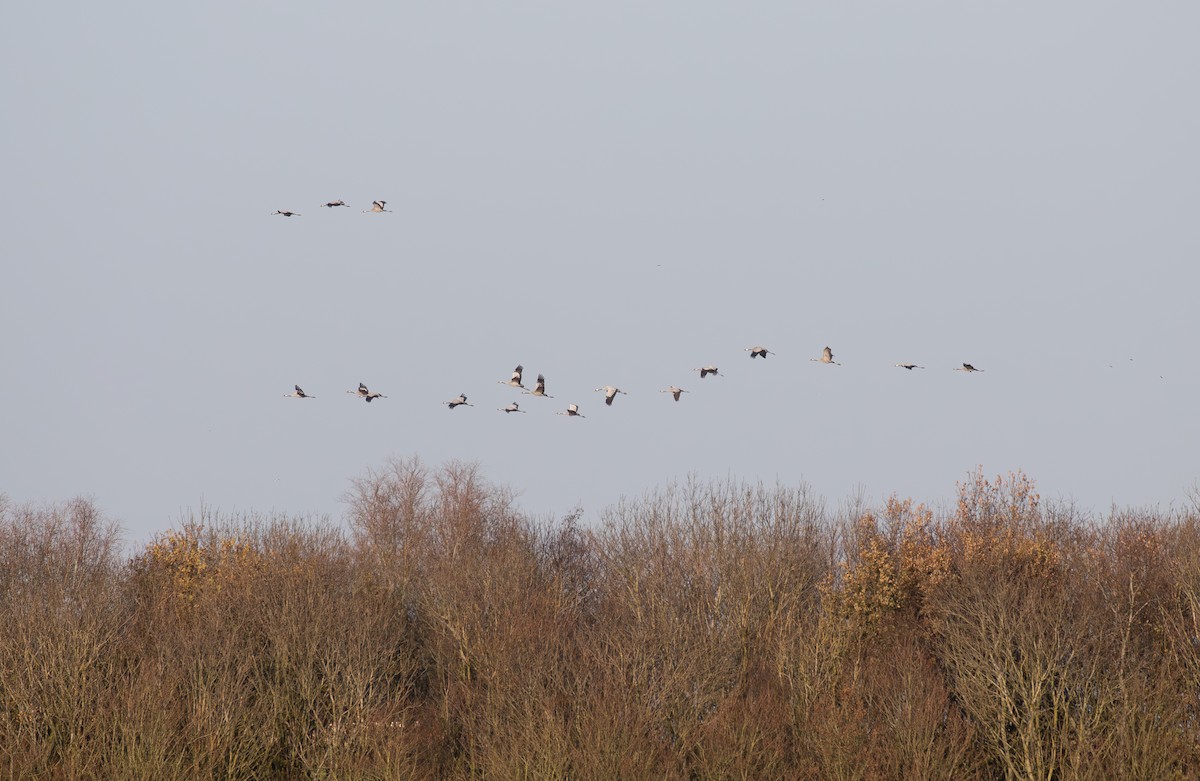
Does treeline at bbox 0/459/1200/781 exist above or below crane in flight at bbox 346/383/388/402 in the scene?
below

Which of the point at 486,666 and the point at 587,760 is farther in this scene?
the point at 486,666

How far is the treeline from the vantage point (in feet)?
126

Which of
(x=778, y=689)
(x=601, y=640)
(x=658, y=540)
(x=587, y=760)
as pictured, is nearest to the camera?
(x=587, y=760)

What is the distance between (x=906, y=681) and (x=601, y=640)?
14164mm

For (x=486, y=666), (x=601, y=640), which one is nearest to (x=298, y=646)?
(x=486, y=666)

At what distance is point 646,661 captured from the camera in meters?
43.9

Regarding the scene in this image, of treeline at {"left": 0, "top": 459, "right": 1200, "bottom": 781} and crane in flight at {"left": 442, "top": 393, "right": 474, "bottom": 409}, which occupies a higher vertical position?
crane in flight at {"left": 442, "top": 393, "right": 474, "bottom": 409}

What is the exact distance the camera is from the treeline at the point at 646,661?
38.3 m

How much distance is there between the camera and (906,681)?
4022cm

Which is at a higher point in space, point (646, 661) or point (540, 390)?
point (540, 390)

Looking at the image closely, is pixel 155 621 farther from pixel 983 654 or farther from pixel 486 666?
pixel 983 654

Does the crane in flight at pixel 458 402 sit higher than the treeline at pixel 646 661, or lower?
higher

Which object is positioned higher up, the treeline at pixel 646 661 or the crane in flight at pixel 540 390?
the crane in flight at pixel 540 390

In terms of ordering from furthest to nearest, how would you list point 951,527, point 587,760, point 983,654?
point 951,527, point 983,654, point 587,760
